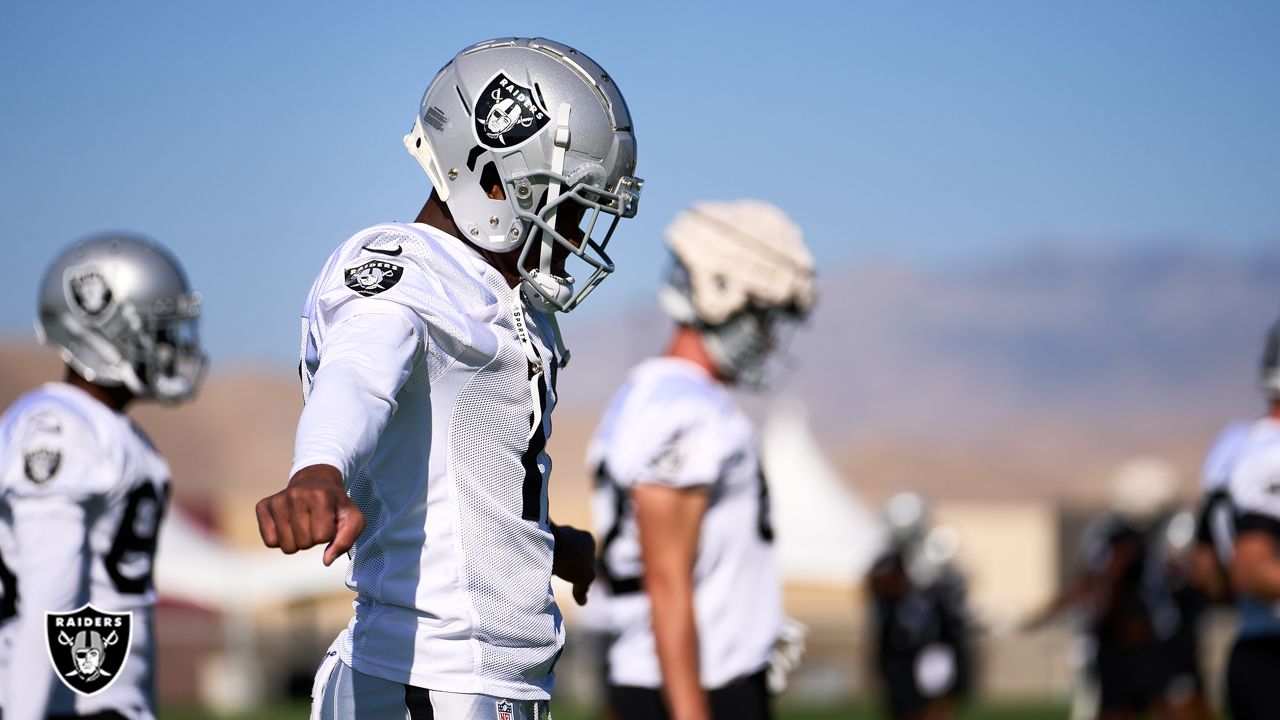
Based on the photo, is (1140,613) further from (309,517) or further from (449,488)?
(309,517)

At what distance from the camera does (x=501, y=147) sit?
316 cm

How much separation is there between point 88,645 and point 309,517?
9.59ft

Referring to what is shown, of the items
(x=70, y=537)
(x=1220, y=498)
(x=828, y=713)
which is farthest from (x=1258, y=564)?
(x=828, y=713)

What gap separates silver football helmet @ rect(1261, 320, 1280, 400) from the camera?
6.93m

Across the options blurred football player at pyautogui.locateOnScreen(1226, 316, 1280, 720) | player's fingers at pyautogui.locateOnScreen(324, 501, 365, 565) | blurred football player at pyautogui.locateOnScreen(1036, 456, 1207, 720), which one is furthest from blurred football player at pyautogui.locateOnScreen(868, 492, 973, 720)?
player's fingers at pyautogui.locateOnScreen(324, 501, 365, 565)

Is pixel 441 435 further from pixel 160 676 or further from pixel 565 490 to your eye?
pixel 565 490

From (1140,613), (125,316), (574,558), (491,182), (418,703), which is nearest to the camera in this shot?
(418,703)

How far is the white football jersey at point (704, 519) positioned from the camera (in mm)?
4727

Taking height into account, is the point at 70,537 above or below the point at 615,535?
above

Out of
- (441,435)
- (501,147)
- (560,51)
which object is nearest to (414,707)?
(441,435)

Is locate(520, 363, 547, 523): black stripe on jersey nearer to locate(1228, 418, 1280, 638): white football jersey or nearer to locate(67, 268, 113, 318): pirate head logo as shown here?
locate(67, 268, 113, 318): pirate head logo

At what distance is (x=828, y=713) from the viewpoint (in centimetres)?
2105

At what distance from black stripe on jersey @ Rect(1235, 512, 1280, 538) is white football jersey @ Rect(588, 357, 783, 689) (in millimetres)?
2013

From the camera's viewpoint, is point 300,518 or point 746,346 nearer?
point 300,518
